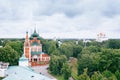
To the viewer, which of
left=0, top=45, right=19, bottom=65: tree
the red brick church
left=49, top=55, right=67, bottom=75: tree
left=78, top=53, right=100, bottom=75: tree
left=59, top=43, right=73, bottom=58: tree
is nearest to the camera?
left=78, top=53, right=100, bottom=75: tree

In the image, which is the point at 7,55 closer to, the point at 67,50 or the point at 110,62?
the point at 110,62

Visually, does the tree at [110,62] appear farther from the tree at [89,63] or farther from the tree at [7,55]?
the tree at [7,55]

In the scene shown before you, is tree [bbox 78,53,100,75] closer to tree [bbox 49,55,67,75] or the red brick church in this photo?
tree [bbox 49,55,67,75]

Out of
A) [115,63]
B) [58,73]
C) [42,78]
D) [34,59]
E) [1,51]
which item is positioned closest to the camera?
[42,78]

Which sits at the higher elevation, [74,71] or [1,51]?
[1,51]

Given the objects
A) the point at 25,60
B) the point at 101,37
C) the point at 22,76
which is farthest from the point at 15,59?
the point at 101,37

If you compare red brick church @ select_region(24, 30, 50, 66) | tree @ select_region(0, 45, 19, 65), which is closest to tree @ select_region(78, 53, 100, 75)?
tree @ select_region(0, 45, 19, 65)

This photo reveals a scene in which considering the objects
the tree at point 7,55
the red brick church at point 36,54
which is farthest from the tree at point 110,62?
the red brick church at point 36,54

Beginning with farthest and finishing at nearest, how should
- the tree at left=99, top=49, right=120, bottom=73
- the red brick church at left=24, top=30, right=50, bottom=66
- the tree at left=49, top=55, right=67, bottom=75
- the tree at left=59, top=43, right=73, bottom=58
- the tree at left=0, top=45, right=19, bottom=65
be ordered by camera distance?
the tree at left=59, top=43, right=73, bottom=58 → the red brick church at left=24, top=30, right=50, bottom=66 → the tree at left=0, top=45, right=19, bottom=65 → the tree at left=49, top=55, right=67, bottom=75 → the tree at left=99, top=49, right=120, bottom=73

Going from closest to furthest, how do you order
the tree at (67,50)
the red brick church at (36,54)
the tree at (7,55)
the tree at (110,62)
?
the tree at (110,62) → the tree at (7,55) → the red brick church at (36,54) → the tree at (67,50)

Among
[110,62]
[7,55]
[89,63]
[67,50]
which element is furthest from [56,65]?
[67,50]

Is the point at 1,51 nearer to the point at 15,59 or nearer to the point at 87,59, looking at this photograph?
the point at 15,59
